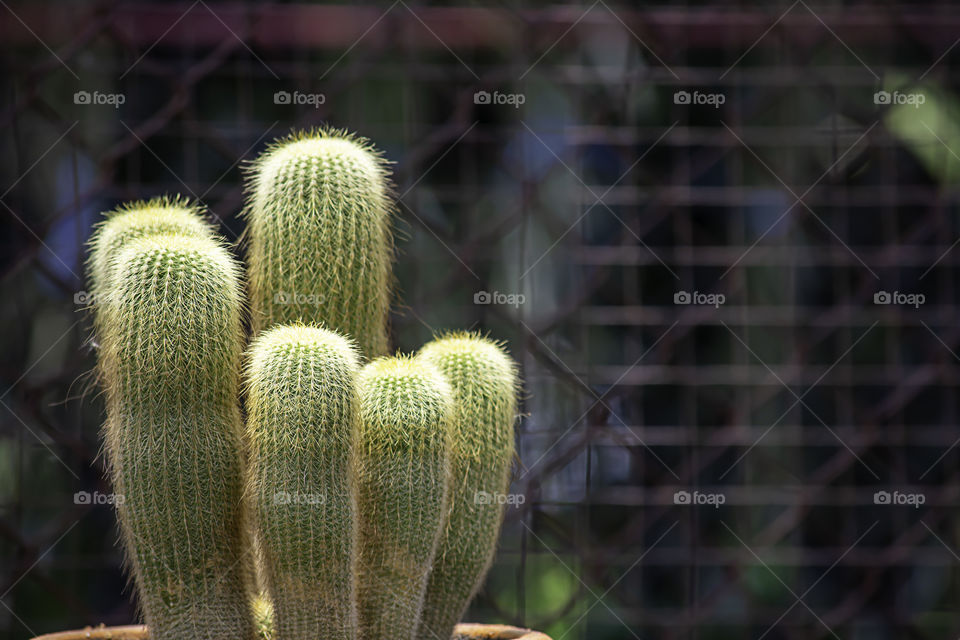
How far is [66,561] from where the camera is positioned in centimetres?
154

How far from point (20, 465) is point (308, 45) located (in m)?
0.82

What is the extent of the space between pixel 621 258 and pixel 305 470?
0.82 metres

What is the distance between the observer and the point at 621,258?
63.6 inches

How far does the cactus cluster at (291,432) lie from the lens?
3.18 feet

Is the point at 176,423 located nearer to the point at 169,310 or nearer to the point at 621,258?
the point at 169,310

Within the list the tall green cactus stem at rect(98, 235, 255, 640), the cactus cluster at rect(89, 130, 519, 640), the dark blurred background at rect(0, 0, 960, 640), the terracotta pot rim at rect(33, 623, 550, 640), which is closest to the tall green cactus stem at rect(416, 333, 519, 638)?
the cactus cluster at rect(89, 130, 519, 640)

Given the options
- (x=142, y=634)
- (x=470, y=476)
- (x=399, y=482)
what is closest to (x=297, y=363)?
(x=399, y=482)

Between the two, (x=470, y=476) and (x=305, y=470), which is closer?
(x=305, y=470)

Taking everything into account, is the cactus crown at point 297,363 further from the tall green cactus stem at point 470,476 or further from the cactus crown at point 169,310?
the tall green cactus stem at point 470,476

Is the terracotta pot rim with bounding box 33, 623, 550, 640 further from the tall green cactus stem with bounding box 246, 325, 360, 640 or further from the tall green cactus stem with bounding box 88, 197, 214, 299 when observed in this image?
the tall green cactus stem with bounding box 88, 197, 214, 299

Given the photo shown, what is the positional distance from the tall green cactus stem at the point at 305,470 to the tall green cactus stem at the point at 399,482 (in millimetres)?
44

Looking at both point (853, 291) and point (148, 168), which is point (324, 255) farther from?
point (853, 291)

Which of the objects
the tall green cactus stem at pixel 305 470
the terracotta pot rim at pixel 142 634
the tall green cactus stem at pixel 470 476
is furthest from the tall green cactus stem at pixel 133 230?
the terracotta pot rim at pixel 142 634

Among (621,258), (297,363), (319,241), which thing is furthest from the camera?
(621,258)
